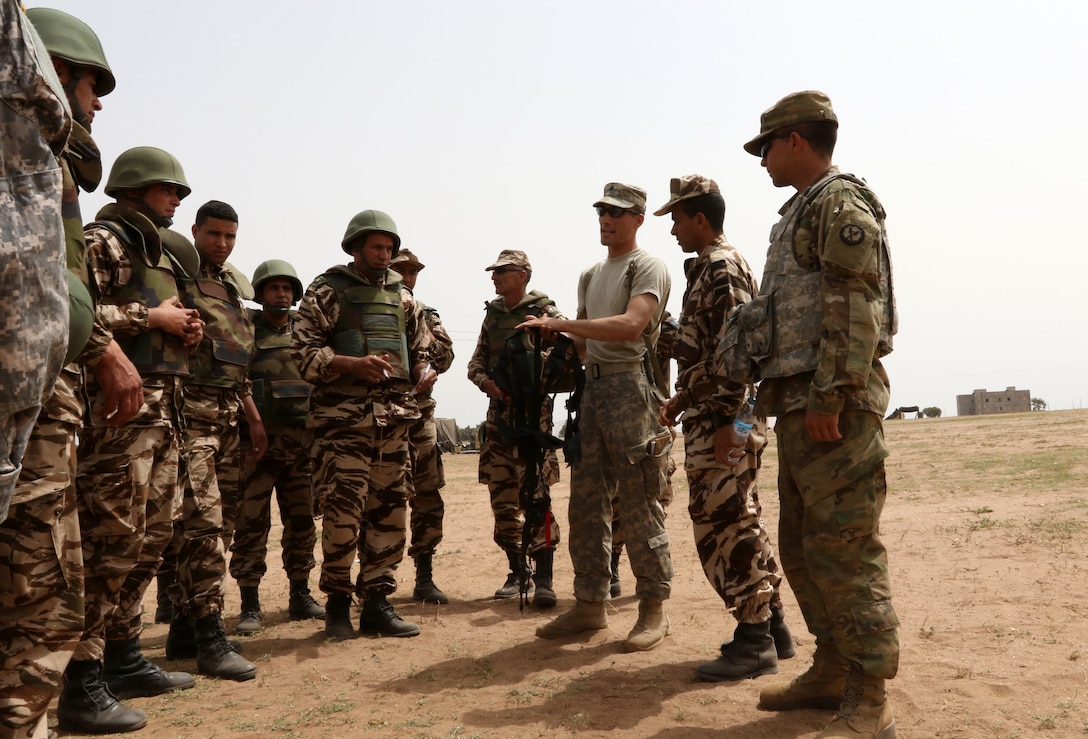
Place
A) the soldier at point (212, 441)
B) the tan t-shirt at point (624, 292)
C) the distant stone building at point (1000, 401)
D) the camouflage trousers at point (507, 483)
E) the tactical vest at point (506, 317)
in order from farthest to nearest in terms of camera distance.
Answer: the distant stone building at point (1000, 401) < the tactical vest at point (506, 317) < the camouflage trousers at point (507, 483) < the tan t-shirt at point (624, 292) < the soldier at point (212, 441)

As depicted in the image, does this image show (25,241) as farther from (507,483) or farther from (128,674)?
(507,483)

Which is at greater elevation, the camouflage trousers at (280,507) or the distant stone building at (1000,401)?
the distant stone building at (1000,401)

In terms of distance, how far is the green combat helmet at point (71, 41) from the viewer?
11.7 ft

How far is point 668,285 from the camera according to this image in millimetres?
5527

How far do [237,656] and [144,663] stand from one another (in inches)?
21.4

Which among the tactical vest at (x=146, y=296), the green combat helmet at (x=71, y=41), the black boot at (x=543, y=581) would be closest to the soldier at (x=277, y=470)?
the black boot at (x=543, y=581)

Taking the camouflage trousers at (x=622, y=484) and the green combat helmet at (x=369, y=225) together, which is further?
the green combat helmet at (x=369, y=225)

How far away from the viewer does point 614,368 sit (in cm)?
546

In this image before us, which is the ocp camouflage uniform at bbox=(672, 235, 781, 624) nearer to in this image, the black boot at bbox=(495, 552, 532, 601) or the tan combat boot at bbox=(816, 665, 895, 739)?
the tan combat boot at bbox=(816, 665, 895, 739)

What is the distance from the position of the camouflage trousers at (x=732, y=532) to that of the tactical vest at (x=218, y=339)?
3.10 m

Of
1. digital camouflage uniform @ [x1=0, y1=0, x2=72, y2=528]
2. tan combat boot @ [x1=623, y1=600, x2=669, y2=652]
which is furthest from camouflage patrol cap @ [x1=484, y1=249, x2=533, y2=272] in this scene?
digital camouflage uniform @ [x1=0, y1=0, x2=72, y2=528]

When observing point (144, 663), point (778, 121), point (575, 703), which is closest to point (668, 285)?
point (778, 121)

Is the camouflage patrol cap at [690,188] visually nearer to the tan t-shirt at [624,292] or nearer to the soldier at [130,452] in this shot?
the tan t-shirt at [624,292]

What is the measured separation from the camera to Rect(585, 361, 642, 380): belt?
5434 millimetres
